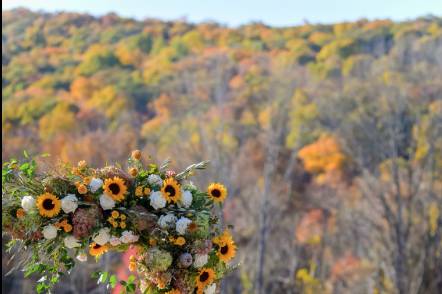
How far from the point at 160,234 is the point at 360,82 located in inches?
1093

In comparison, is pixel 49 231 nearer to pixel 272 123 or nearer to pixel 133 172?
pixel 133 172

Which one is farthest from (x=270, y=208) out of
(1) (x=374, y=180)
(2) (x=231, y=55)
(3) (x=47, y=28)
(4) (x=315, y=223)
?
(3) (x=47, y=28)

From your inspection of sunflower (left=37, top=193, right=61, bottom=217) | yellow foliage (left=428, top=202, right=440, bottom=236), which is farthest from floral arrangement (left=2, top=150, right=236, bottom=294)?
yellow foliage (left=428, top=202, right=440, bottom=236)

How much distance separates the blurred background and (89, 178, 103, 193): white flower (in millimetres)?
1949

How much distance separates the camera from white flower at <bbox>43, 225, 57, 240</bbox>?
289 centimetres

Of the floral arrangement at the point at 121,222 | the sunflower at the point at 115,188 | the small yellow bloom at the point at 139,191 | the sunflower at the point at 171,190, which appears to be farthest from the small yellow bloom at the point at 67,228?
the sunflower at the point at 171,190

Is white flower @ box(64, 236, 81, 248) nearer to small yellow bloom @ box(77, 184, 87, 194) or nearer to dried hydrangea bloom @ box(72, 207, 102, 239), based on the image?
dried hydrangea bloom @ box(72, 207, 102, 239)

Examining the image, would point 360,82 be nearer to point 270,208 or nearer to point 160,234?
point 270,208

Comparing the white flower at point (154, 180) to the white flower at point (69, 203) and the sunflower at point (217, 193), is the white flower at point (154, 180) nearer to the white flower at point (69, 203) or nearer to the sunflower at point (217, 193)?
the sunflower at point (217, 193)

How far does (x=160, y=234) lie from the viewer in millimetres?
3035

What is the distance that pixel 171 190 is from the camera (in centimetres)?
306

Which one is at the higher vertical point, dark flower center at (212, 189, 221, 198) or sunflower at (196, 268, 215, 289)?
dark flower center at (212, 189, 221, 198)

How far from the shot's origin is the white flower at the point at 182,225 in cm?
298

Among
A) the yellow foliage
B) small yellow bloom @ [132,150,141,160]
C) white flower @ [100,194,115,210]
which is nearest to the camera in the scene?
white flower @ [100,194,115,210]
